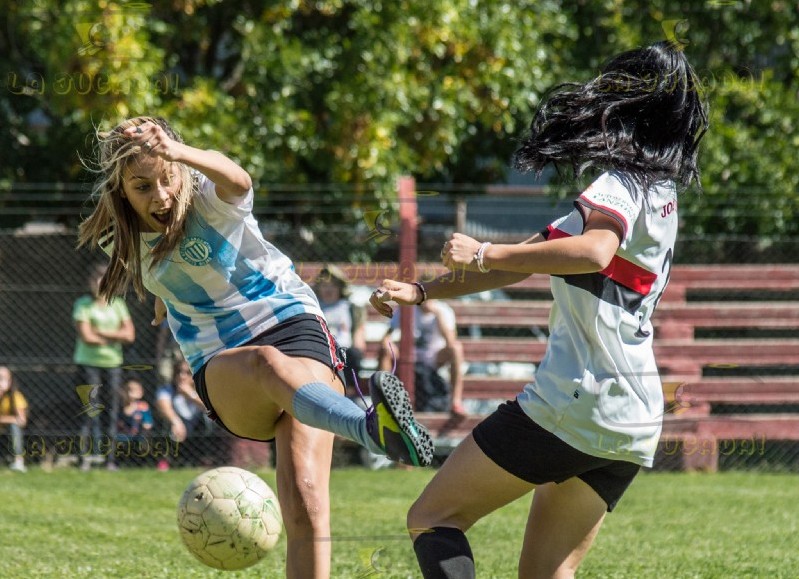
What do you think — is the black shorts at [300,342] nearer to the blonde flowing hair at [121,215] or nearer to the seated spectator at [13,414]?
the blonde flowing hair at [121,215]

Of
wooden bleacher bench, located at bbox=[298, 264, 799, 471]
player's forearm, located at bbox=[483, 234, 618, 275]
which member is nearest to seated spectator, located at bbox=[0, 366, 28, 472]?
wooden bleacher bench, located at bbox=[298, 264, 799, 471]

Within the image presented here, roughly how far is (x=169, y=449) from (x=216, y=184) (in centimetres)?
746

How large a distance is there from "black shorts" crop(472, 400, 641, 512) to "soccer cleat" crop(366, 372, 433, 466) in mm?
181

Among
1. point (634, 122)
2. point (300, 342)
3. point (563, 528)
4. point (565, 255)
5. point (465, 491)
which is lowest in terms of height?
point (563, 528)

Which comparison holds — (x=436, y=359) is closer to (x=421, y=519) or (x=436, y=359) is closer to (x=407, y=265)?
(x=407, y=265)

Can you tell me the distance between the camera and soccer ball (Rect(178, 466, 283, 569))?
424cm

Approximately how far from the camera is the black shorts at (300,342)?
3859 mm

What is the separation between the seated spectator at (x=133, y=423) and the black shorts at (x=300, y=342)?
6950 mm

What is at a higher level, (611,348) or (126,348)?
(611,348)

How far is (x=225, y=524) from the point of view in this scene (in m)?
4.26

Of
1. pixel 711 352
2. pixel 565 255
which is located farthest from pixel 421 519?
pixel 711 352

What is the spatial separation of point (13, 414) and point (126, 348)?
3.87 ft

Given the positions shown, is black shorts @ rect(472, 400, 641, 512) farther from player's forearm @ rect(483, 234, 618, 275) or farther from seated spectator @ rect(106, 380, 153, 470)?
seated spectator @ rect(106, 380, 153, 470)

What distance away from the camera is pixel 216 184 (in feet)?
12.3
